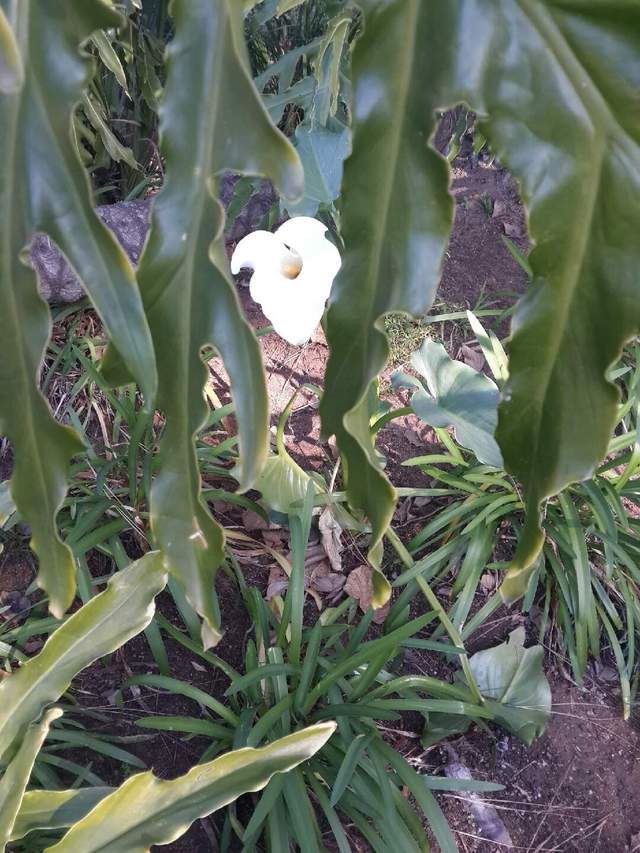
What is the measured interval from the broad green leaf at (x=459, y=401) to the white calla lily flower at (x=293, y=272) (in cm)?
32

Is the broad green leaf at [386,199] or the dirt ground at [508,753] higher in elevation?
the broad green leaf at [386,199]

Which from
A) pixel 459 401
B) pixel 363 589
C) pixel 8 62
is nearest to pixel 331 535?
pixel 363 589

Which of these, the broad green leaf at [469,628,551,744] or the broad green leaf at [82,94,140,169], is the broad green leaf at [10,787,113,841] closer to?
the broad green leaf at [469,628,551,744]

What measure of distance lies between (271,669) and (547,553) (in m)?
0.64

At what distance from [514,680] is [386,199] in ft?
3.38

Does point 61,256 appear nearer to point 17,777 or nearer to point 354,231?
point 17,777

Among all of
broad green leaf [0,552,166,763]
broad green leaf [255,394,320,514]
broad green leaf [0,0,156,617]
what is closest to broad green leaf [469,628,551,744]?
broad green leaf [255,394,320,514]

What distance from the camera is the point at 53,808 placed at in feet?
2.67

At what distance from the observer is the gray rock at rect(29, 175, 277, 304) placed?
1548 mm

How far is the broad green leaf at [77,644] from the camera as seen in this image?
0.84m

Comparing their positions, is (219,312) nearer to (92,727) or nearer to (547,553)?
(92,727)

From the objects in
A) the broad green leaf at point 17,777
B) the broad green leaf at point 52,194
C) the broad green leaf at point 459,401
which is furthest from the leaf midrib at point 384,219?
the broad green leaf at point 459,401

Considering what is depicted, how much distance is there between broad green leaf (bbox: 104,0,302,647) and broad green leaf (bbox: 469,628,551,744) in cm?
93

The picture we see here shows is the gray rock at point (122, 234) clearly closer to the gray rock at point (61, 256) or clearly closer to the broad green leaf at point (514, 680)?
the gray rock at point (61, 256)
